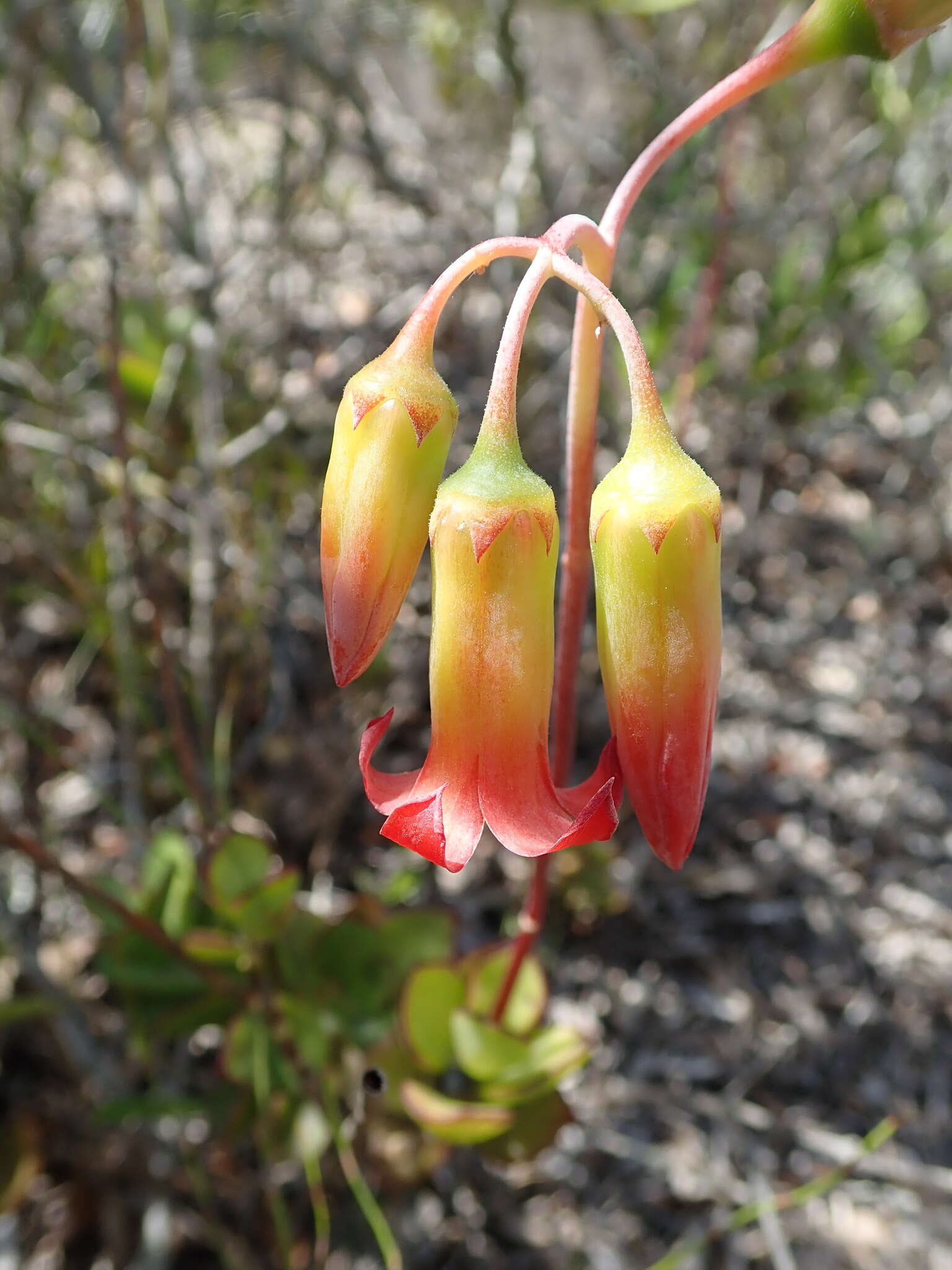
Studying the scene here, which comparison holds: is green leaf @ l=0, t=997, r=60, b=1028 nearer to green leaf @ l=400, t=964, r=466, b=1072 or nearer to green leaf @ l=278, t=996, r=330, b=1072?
green leaf @ l=278, t=996, r=330, b=1072

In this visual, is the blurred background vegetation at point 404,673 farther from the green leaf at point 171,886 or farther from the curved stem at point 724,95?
the curved stem at point 724,95

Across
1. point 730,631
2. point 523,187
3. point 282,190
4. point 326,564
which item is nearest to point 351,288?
point 523,187

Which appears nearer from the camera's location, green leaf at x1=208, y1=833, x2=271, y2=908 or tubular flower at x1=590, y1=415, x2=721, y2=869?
tubular flower at x1=590, y1=415, x2=721, y2=869

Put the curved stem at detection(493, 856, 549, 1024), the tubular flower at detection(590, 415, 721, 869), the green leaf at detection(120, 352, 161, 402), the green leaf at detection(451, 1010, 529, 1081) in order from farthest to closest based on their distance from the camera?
the green leaf at detection(120, 352, 161, 402) → the green leaf at detection(451, 1010, 529, 1081) → the curved stem at detection(493, 856, 549, 1024) → the tubular flower at detection(590, 415, 721, 869)

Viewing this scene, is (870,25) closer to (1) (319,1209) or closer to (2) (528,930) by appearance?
(2) (528,930)

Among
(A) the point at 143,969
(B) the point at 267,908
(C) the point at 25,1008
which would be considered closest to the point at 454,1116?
(B) the point at 267,908

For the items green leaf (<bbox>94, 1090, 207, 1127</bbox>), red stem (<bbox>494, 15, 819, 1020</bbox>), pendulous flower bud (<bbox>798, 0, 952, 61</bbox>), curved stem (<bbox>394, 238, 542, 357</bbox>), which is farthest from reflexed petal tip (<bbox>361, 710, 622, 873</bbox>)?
green leaf (<bbox>94, 1090, 207, 1127</bbox>)
